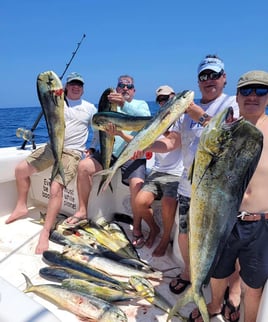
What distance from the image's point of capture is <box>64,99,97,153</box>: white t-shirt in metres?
3.83

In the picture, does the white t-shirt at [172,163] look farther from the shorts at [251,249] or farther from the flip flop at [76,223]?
the shorts at [251,249]

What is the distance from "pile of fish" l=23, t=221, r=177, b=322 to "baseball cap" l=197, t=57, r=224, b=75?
68.8 inches

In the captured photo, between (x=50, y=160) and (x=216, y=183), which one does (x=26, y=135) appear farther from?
(x=216, y=183)

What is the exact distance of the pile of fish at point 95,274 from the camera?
2.30 metres

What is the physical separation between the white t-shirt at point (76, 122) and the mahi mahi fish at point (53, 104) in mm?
593

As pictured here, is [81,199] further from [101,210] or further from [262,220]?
[262,220]

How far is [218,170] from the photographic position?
5.01ft

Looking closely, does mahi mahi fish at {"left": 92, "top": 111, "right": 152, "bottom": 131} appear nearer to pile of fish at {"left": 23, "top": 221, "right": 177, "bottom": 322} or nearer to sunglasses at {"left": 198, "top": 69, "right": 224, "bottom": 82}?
sunglasses at {"left": 198, "top": 69, "right": 224, "bottom": 82}

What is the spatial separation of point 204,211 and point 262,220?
17.1 inches

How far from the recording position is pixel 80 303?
2283mm

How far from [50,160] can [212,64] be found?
7.58 ft

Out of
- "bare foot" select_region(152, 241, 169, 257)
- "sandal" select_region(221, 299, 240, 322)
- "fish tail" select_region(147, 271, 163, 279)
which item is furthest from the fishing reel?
"sandal" select_region(221, 299, 240, 322)

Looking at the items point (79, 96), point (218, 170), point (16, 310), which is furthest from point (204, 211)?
point (79, 96)

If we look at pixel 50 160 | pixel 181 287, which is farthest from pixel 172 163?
pixel 50 160
